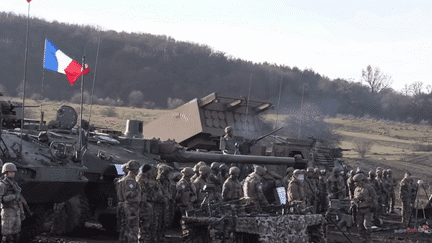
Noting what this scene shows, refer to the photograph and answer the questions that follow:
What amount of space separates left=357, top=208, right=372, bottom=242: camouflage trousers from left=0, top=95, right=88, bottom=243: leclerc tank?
18.4 feet

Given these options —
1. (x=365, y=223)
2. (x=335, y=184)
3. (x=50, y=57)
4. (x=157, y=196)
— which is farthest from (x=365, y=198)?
(x=50, y=57)

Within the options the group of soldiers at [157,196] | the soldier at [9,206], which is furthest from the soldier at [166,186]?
the soldier at [9,206]

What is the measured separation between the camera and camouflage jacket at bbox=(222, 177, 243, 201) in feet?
38.3

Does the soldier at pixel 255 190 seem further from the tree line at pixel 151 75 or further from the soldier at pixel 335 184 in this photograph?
the tree line at pixel 151 75

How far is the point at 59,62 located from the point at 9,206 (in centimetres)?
534

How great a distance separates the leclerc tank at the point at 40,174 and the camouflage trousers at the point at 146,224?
1704 mm

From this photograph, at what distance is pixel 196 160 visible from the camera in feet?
49.2

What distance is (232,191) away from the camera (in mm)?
11734

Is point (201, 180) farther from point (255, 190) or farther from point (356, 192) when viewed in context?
point (356, 192)

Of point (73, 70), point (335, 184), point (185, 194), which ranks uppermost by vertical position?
point (73, 70)

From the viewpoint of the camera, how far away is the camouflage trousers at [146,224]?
9938 mm

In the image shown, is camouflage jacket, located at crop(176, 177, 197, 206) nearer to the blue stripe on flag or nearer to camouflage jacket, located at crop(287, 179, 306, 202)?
camouflage jacket, located at crop(287, 179, 306, 202)

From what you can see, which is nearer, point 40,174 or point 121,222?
point 121,222

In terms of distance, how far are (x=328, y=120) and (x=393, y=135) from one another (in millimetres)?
5764
